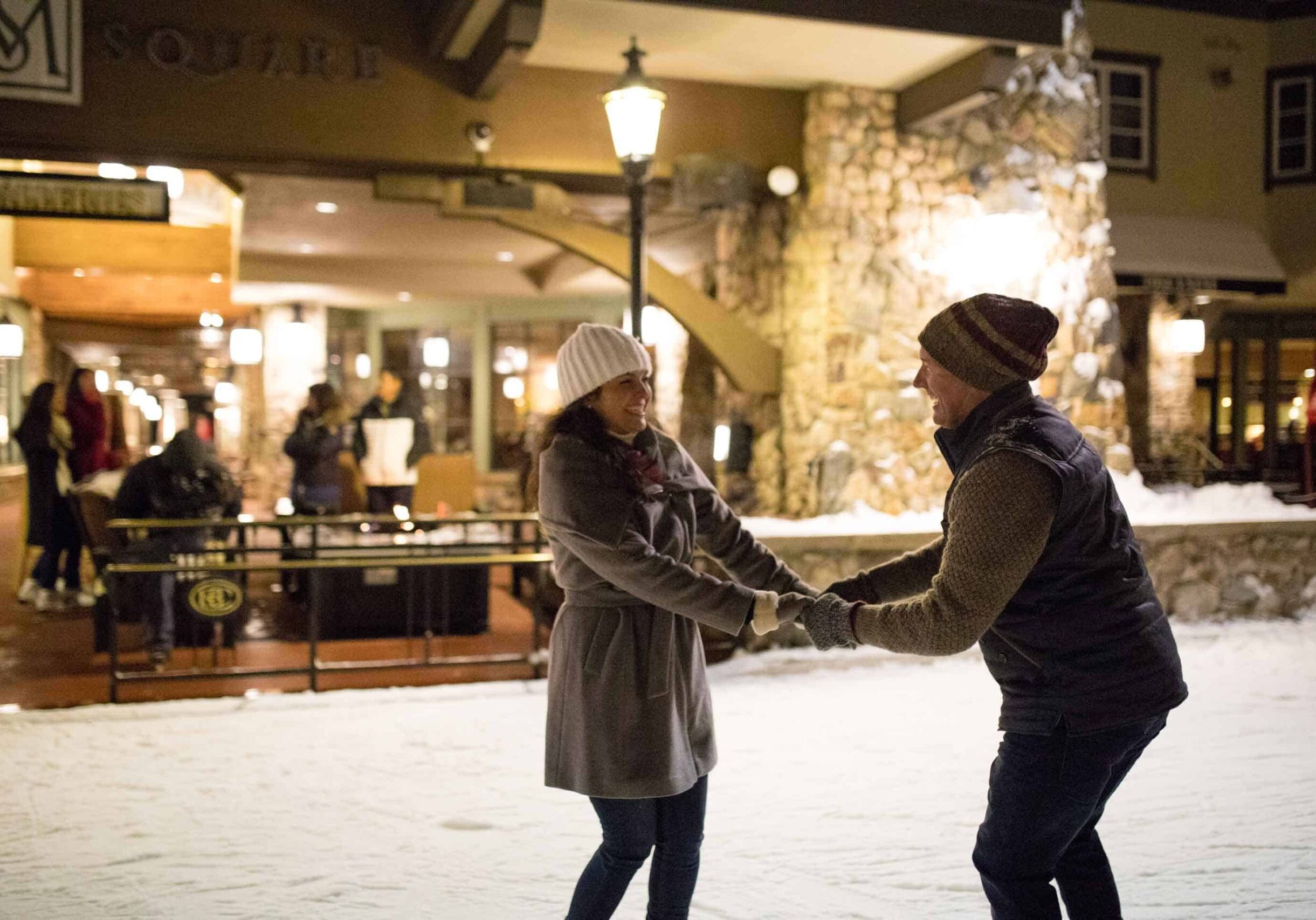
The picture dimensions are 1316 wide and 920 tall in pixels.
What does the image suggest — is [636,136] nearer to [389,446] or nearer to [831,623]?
[831,623]

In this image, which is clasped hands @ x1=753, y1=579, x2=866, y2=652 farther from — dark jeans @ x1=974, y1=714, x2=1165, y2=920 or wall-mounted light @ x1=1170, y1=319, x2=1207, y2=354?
wall-mounted light @ x1=1170, y1=319, x2=1207, y2=354

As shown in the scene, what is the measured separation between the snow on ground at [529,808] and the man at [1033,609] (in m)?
1.40

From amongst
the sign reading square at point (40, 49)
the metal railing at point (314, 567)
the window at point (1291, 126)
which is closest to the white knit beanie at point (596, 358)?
the metal railing at point (314, 567)

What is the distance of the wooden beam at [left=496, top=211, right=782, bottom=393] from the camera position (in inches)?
324

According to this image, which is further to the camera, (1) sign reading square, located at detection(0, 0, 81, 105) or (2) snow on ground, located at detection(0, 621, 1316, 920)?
(1) sign reading square, located at detection(0, 0, 81, 105)

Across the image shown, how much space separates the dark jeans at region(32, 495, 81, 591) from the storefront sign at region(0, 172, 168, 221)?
9.07 feet

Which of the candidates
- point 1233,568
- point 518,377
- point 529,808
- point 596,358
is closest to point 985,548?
point 596,358

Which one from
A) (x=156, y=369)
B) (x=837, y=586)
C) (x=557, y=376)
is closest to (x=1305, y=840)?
(x=837, y=586)

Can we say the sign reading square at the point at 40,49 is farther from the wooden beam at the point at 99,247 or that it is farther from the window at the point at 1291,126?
the window at the point at 1291,126

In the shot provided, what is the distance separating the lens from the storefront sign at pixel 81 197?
23.6ft

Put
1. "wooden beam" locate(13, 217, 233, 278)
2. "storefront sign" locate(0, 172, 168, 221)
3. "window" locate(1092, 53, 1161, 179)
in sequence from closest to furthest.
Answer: "storefront sign" locate(0, 172, 168, 221) → "window" locate(1092, 53, 1161, 179) → "wooden beam" locate(13, 217, 233, 278)

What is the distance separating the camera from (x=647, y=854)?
2785 mm

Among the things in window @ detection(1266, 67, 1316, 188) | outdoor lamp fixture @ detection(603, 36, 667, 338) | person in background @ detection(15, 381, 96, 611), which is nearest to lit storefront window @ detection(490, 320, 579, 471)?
person in background @ detection(15, 381, 96, 611)

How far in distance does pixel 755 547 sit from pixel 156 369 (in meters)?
33.6
